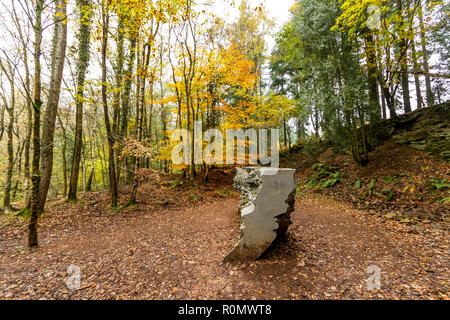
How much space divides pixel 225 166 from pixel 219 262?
887cm

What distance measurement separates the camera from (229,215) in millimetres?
6438

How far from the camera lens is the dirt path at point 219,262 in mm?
2689

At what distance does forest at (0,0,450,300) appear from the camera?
121 inches

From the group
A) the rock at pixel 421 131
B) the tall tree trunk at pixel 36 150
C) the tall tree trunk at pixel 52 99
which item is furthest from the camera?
the rock at pixel 421 131

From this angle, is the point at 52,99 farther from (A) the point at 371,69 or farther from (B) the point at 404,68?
(B) the point at 404,68

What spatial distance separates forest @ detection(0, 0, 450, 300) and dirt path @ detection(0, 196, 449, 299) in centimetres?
3

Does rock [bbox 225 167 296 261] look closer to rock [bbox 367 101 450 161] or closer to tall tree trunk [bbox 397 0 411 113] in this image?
Result: rock [bbox 367 101 450 161]

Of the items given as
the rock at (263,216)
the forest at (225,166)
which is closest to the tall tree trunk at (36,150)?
the forest at (225,166)

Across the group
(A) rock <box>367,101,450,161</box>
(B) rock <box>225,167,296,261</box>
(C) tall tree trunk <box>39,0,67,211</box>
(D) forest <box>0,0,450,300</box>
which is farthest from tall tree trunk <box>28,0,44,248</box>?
(A) rock <box>367,101,450,161</box>

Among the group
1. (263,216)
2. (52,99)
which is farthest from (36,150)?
(263,216)

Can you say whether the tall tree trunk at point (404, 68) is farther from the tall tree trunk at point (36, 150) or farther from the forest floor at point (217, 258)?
the tall tree trunk at point (36, 150)

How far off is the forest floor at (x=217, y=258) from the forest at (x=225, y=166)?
0.04m

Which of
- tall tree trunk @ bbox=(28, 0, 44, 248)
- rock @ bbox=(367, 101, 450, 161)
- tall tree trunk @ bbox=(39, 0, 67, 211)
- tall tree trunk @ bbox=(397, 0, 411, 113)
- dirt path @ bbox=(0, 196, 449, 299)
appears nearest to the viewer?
dirt path @ bbox=(0, 196, 449, 299)

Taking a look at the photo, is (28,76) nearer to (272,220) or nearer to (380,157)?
(272,220)
